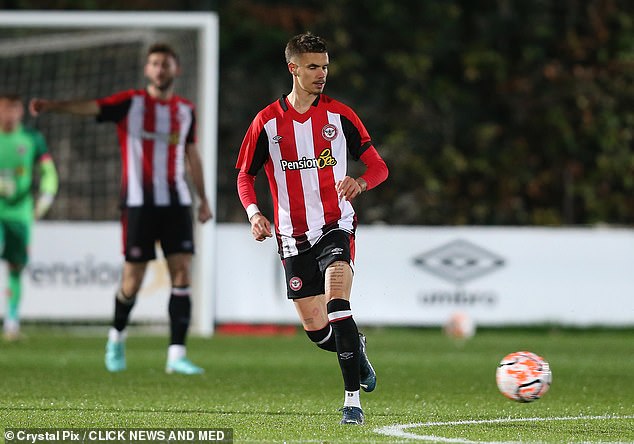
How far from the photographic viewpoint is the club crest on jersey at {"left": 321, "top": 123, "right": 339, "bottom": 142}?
22.0ft

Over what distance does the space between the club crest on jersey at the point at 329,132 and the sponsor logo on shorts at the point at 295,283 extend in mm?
704

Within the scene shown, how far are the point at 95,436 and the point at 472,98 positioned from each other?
16.6m

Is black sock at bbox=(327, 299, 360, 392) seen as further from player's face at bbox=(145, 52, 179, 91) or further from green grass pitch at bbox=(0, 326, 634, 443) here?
player's face at bbox=(145, 52, 179, 91)

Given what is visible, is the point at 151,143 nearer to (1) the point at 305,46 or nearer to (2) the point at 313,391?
(2) the point at 313,391

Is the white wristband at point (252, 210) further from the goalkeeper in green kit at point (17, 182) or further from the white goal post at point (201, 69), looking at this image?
the goalkeeper in green kit at point (17, 182)

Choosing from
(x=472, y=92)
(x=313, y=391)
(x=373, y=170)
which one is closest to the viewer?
(x=373, y=170)

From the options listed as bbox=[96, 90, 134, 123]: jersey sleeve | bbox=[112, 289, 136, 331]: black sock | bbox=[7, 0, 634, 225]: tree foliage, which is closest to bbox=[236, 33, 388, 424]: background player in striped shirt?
bbox=[96, 90, 134, 123]: jersey sleeve

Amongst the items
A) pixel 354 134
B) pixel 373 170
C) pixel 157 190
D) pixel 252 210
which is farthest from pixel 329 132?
pixel 157 190

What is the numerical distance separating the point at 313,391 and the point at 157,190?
84.3 inches

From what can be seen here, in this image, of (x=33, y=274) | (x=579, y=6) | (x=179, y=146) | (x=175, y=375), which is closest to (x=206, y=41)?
(x=33, y=274)

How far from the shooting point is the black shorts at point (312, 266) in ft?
21.6

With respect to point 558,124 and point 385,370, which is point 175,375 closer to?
point 385,370

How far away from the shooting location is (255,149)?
6.76 meters

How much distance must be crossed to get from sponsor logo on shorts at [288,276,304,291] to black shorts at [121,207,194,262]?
277 cm
